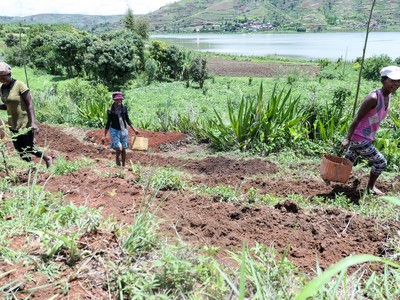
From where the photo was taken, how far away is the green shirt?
14.3ft

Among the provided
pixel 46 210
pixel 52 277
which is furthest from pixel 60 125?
pixel 52 277

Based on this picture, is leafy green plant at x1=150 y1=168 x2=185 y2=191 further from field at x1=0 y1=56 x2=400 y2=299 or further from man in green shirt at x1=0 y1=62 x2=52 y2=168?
man in green shirt at x1=0 y1=62 x2=52 y2=168

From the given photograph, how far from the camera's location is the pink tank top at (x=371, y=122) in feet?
12.5

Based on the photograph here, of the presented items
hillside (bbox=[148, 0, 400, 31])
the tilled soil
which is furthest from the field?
hillside (bbox=[148, 0, 400, 31])

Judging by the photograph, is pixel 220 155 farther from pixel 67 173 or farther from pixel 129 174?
pixel 67 173

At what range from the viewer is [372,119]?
389 cm

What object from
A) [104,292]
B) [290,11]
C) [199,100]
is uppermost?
[290,11]

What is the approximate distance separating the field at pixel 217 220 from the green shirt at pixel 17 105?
74 centimetres

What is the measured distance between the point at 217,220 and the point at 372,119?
2168mm

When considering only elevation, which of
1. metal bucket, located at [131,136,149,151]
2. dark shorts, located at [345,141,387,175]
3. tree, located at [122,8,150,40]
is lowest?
metal bucket, located at [131,136,149,151]

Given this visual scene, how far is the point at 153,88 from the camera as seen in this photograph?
20406 millimetres

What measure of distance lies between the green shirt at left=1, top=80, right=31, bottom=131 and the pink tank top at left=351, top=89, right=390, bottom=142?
4.10 metres

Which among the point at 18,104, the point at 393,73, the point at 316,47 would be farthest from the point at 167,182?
the point at 316,47

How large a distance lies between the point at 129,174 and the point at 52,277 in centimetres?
256
